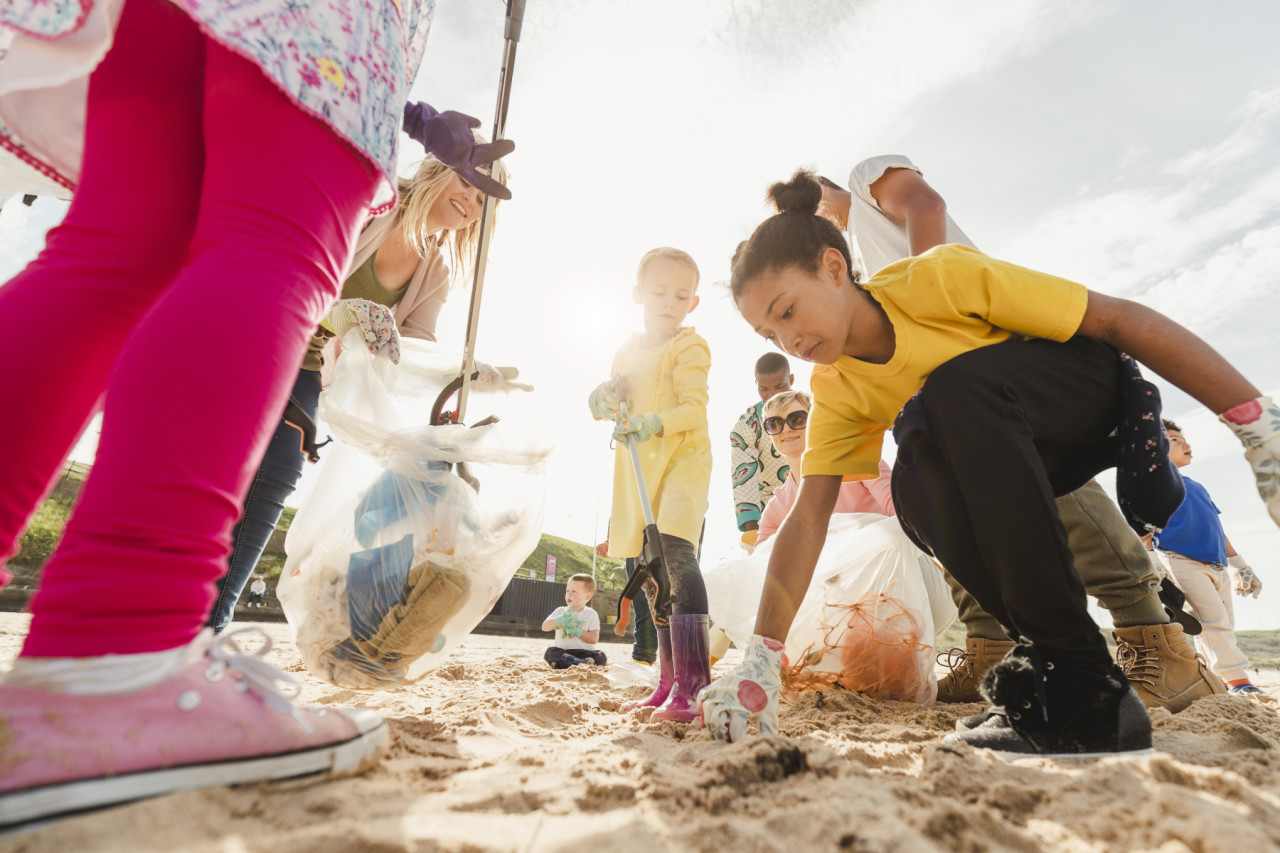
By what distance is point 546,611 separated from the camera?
60.4 ft

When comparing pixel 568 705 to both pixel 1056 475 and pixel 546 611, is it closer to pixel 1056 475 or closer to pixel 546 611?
pixel 1056 475

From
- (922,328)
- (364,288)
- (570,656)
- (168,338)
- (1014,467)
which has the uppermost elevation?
(364,288)

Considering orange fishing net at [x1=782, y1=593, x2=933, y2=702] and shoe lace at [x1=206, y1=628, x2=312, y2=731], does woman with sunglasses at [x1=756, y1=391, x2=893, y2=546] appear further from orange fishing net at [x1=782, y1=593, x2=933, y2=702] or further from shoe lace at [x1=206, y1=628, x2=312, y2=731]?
shoe lace at [x1=206, y1=628, x2=312, y2=731]

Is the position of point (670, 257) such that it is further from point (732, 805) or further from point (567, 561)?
point (567, 561)

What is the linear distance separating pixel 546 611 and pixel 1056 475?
18067 millimetres

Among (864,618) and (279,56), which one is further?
(864,618)

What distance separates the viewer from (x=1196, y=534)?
4.37m

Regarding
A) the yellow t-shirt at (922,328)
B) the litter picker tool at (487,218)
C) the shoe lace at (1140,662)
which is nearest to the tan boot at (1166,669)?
the shoe lace at (1140,662)

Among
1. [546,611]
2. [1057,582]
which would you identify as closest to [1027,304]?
[1057,582]

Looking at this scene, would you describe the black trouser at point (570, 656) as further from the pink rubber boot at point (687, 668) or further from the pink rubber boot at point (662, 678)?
the pink rubber boot at point (687, 668)

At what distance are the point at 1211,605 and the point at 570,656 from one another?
4.37 meters

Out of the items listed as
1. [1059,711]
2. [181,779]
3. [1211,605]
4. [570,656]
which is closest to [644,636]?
[570,656]

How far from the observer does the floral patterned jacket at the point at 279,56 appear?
764mm

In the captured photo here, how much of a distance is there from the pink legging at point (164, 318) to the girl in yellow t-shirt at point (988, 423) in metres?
1.06
